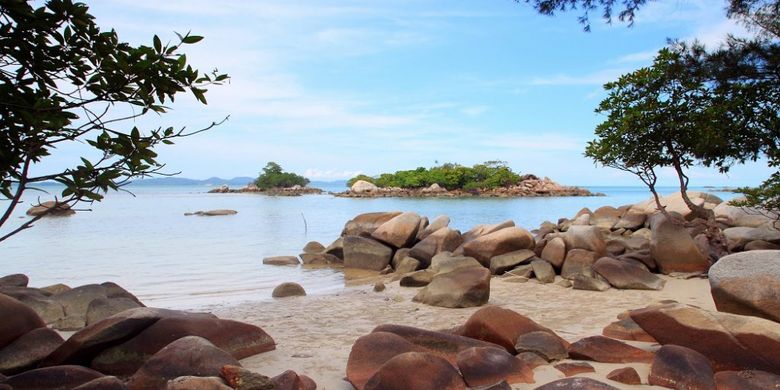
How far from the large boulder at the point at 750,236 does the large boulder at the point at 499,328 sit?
7404 mm

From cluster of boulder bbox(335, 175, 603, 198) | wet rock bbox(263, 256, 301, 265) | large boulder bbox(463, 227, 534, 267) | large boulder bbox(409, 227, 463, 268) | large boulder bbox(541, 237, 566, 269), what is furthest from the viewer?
cluster of boulder bbox(335, 175, 603, 198)

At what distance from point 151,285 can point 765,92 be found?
11394 mm

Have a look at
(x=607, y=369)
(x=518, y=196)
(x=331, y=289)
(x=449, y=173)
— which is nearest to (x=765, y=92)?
(x=607, y=369)

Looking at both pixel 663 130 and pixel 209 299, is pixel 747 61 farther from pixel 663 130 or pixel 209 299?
pixel 209 299

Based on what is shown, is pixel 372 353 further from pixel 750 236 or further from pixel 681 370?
pixel 750 236

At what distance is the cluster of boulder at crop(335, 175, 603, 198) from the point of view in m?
65.5

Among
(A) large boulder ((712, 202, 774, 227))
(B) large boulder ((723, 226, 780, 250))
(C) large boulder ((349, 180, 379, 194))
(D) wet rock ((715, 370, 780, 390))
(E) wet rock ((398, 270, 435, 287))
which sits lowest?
(E) wet rock ((398, 270, 435, 287))

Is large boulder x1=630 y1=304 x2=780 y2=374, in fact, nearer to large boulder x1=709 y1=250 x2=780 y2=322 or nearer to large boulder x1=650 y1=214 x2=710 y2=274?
large boulder x1=709 y1=250 x2=780 y2=322

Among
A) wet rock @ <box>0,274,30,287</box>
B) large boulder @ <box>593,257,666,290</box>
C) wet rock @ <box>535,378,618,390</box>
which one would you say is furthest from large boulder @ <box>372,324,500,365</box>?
wet rock @ <box>0,274,30,287</box>

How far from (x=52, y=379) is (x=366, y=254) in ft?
33.7

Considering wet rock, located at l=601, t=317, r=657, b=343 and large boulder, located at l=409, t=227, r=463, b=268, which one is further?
large boulder, located at l=409, t=227, r=463, b=268

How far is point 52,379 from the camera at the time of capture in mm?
4102

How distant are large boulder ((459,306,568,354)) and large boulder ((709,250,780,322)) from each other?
1566 mm

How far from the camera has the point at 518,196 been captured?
208 ft
